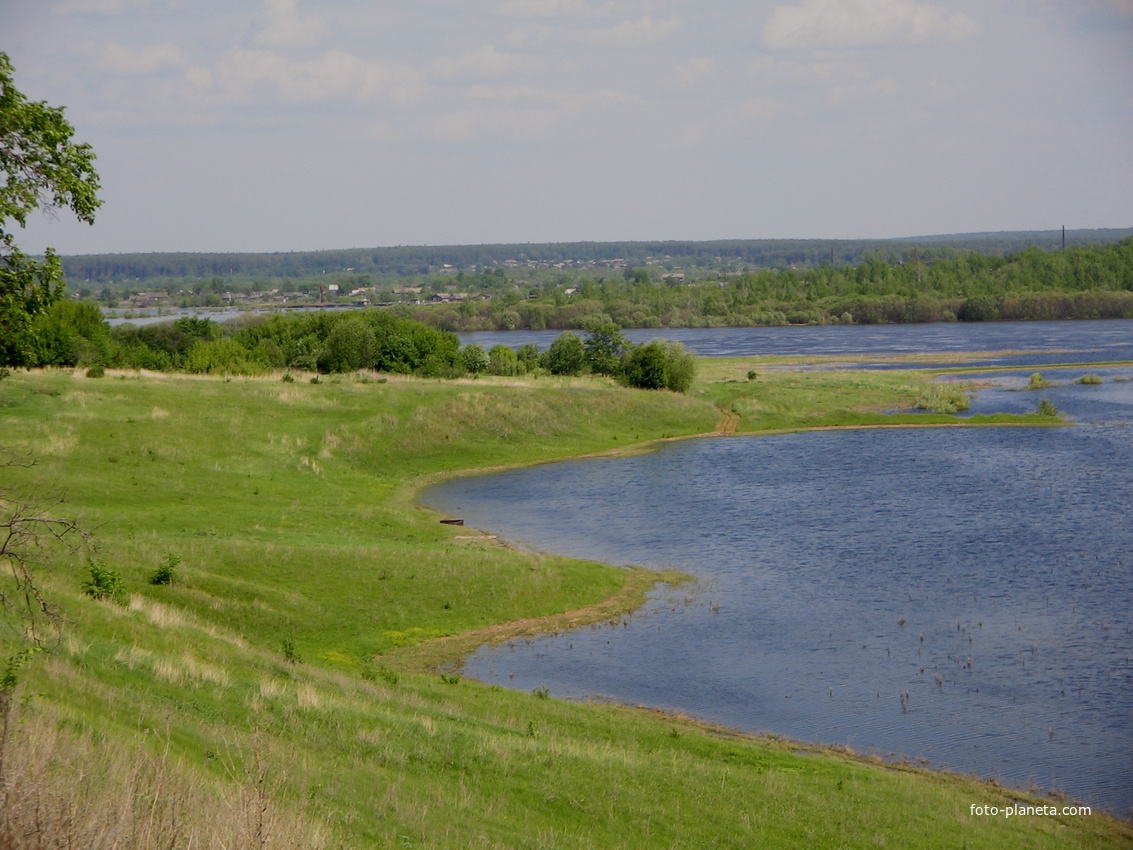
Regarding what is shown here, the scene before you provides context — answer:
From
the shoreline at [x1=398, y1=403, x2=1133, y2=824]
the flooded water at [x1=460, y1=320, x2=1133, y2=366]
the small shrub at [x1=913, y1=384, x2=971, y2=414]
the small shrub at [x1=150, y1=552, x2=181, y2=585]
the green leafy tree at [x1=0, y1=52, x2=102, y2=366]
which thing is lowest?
the shoreline at [x1=398, y1=403, x2=1133, y2=824]

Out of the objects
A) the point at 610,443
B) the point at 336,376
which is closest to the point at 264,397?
the point at 336,376

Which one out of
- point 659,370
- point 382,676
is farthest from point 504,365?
point 382,676

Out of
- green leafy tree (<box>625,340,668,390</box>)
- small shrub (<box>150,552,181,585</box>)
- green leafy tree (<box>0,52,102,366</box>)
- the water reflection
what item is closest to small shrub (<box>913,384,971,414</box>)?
the water reflection

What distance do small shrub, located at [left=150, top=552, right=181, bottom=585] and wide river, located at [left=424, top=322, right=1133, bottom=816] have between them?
8911 mm

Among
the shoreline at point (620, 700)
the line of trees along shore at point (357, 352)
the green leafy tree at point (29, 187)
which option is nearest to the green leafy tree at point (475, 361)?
the line of trees along shore at point (357, 352)

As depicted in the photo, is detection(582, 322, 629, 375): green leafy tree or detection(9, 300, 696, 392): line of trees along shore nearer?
detection(9, 300, 696, 392): line of trees along shore

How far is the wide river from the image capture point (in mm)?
26734

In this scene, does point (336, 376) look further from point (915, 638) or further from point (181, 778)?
point (181, 778)

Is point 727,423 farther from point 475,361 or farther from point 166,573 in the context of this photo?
point 166,573

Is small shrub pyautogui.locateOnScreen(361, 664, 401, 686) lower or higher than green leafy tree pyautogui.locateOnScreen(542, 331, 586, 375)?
lower

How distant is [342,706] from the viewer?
2072cm

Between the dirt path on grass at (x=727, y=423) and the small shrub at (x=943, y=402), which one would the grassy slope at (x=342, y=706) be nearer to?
the dirt path on grass at (x=727, y=423)

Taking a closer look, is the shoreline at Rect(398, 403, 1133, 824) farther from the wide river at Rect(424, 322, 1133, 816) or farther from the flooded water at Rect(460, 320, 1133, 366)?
the flooded water at Rect(460, 320, 1133, 366)

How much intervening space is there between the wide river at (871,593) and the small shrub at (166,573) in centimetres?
891
